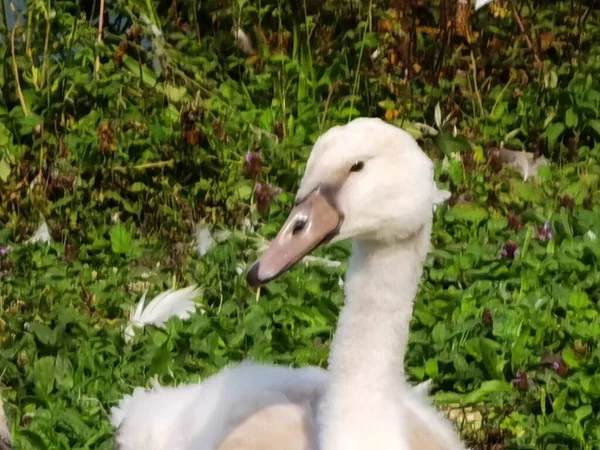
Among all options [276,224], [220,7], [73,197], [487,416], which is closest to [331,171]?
[487,416]

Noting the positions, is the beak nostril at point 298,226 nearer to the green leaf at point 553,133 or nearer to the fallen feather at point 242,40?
the green leaf at point 553,133

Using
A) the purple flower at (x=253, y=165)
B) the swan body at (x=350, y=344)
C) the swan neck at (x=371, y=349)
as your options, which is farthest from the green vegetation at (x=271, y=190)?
the swan neck at (x=371, y=349)

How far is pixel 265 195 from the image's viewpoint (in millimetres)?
4914

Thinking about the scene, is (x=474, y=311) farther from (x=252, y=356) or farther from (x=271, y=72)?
(x=271, y=72)

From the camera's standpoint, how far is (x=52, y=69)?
5.36m

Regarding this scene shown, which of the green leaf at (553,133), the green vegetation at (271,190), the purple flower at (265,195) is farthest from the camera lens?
the green leaf at (553,133)

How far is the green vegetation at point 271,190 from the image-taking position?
12.5 ft

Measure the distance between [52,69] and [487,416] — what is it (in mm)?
2619

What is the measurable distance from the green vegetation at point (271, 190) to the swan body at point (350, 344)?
43cm

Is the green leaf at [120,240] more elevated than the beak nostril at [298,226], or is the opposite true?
the beak nostril at [298,226]

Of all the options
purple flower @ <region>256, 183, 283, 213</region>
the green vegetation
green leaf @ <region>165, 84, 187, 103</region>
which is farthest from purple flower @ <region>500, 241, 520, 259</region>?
green leaf @ <region>165, 84, 187, 103</region>

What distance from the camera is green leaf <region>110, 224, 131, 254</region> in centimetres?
475

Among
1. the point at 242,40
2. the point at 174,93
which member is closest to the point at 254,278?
the point at 174,93

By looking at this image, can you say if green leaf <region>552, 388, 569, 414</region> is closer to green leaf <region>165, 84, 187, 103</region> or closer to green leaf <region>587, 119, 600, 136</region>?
green leaf <region>587, 119, 600, 136</region>
